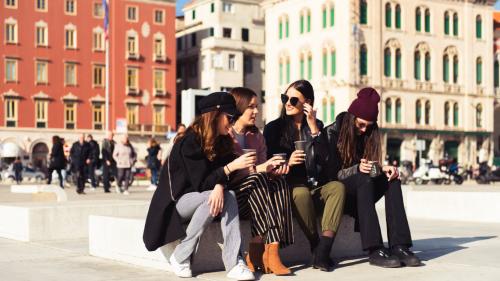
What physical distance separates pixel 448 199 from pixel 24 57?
49065 mm

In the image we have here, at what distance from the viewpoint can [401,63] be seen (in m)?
58.4

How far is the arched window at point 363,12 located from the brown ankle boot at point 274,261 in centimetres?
5068

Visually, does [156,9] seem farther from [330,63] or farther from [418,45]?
[418,45]

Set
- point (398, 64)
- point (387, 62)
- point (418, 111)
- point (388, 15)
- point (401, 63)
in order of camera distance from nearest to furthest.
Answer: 1. point (387, 62)
2. point (388, 15)
3. point (398, 64)
4. point (401, 63)
5. point (418, 111)

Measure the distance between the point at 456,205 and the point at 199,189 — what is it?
7.74m

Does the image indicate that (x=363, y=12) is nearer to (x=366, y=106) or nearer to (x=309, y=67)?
(x=309, y=67)

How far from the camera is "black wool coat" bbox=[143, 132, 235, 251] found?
6.25 metres

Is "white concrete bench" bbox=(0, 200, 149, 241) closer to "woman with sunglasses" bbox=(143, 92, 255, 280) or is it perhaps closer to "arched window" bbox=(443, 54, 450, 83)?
"woman with sunglasses" bbox=(143, 92, 255, 280)

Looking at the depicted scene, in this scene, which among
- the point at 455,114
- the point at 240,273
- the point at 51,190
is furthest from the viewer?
the point at 455,114

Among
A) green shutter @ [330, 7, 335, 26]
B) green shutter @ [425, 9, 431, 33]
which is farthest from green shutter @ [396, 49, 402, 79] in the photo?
green shutter @ [330, 7, 335, 26]

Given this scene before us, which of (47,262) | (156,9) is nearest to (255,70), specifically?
(156,9)

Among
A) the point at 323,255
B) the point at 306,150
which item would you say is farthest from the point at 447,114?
the point at 323,255

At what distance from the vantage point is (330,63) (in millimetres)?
56844

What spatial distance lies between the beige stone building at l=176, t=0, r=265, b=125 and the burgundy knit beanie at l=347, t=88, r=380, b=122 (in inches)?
2322
